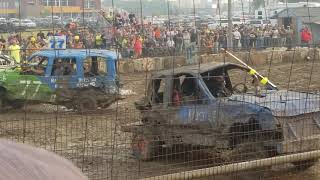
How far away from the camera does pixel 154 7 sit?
7.50 meters

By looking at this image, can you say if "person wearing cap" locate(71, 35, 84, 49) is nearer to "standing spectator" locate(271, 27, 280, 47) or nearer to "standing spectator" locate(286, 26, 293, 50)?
"standing spectator" locate(271, 27, 280, 47)

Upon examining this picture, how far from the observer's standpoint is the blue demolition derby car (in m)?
7.52

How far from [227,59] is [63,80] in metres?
4.05

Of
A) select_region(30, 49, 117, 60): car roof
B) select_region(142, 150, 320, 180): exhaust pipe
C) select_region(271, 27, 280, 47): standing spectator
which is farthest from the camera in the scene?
select_region(30, 49, 117, 60): car roof

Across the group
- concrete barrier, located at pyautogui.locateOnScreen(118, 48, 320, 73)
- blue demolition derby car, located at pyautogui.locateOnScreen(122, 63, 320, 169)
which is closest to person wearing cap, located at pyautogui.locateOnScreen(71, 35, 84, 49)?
concrete barrier, located at pyautogui.locateOnScreen(118, 48, 320, 73)

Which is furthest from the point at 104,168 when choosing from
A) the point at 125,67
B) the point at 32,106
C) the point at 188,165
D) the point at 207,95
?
the point at 125,67

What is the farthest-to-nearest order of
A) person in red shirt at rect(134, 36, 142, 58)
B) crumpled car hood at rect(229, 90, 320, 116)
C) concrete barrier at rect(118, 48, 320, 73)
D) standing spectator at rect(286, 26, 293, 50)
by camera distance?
standing spectator at rect(286, 26, 293, 50) < concrete barrier at rect(118, 48, 320, 73) < person in red shirt at rect(134, 36, 142, 58) < crumpled car hood at rect(229, 90, 320, 116)

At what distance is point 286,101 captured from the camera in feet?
25.7

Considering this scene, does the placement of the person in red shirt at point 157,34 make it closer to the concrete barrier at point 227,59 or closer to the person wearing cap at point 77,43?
the concrete barrier at point 227,59

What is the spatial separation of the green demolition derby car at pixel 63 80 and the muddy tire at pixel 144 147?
194 inches

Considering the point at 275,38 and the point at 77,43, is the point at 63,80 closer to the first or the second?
the point at 77,43

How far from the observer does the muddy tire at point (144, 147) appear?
8.09m

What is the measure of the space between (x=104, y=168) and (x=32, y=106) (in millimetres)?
7124

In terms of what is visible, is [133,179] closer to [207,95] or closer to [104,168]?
[104,168]
